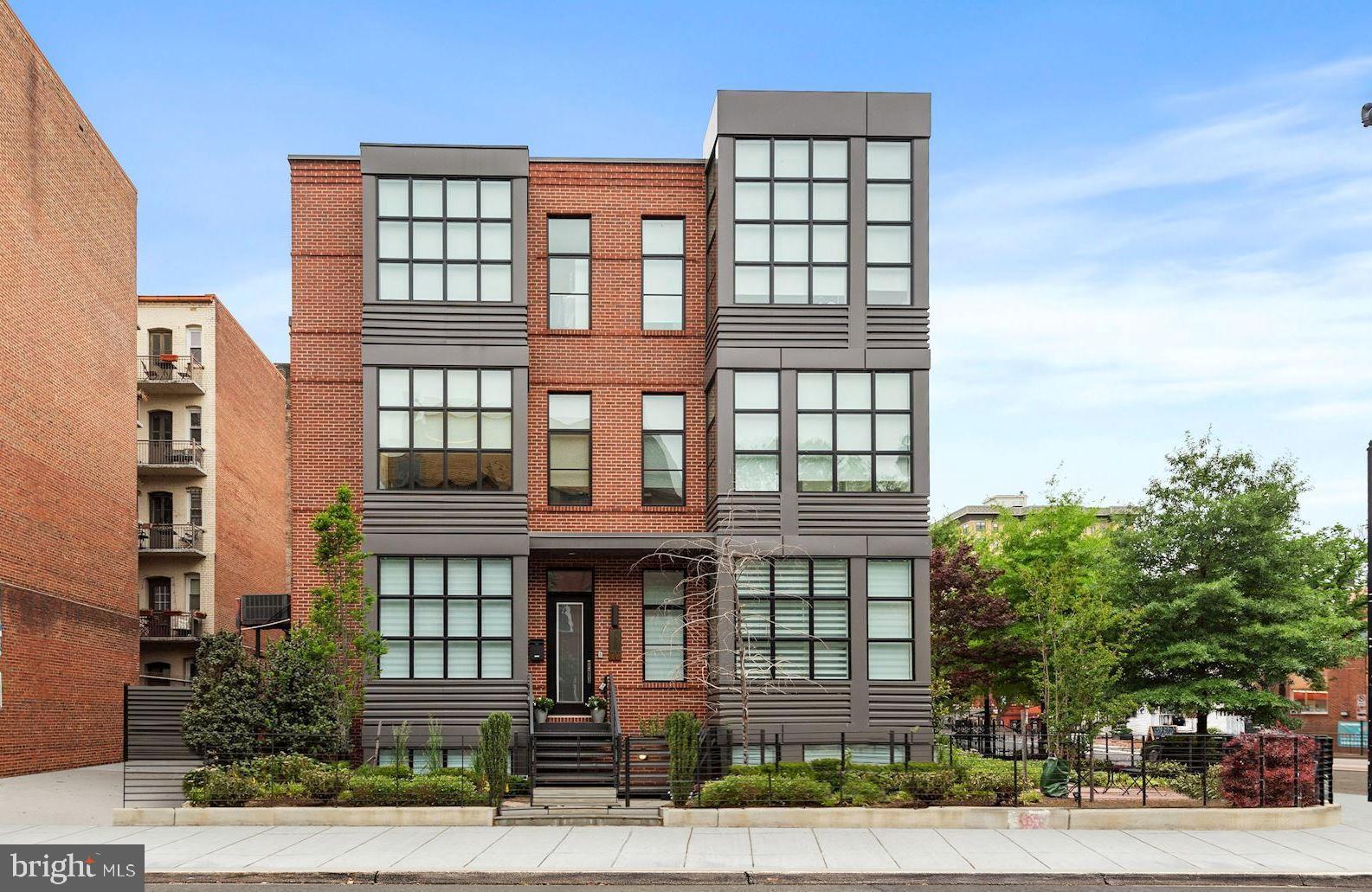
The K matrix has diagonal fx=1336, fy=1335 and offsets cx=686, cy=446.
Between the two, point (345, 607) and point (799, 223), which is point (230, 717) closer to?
point (345, 607)

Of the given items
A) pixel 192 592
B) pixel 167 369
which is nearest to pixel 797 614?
pixel 192 592

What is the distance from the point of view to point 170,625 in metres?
45.9

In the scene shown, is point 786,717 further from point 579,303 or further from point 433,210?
point 433,210

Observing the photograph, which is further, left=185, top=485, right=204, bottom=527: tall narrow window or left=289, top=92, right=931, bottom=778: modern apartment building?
left=185, top=485, right=204, bottom=527: tall narrow window

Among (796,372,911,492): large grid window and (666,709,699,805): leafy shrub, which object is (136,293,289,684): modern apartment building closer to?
(796,372,911,492): large grid window

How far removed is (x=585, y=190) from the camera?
2845 centimetres

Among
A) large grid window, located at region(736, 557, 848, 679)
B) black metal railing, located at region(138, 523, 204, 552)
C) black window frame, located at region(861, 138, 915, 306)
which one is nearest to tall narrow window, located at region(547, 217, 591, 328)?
black window frame, located at region(861, 138, 915, 306)

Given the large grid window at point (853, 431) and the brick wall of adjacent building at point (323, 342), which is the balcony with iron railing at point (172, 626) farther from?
the large grid window at point (853, 431)

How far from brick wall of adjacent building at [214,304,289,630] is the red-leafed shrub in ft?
108

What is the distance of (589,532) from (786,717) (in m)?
5.45

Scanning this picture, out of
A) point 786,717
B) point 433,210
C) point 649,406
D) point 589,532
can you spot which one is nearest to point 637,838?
point 786,717

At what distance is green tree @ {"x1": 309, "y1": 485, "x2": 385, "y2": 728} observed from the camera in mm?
24688

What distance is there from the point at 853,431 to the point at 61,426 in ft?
64.5

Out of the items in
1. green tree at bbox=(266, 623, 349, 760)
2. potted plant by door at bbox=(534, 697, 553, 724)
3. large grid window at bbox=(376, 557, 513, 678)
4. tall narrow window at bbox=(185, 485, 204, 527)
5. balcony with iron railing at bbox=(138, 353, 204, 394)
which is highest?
balcony with iron railing at bbox=(138, 353, 204, 394)
